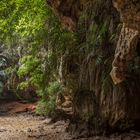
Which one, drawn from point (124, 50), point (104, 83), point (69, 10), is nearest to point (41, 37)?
point (69, 10)

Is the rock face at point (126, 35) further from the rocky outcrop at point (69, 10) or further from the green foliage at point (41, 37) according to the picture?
the green foliage at point (41, 37)

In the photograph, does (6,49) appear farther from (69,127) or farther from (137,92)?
(137,92)

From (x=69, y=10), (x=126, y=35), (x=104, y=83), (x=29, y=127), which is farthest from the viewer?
(x=29, y=127)

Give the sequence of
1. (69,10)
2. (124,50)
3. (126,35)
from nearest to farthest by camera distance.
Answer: (126,35) → (124,50) → (69,10)

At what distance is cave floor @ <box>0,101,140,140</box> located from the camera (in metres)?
11.9

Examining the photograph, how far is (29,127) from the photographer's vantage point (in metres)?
15.6

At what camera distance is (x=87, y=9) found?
1216cm

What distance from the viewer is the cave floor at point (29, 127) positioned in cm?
1192

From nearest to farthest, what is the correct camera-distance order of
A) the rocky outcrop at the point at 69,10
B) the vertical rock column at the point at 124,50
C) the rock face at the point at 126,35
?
the rock face at the point at 126,35 < the vertical rock column at the point at 124,50 < the rocky outcrop at the point at 69,10

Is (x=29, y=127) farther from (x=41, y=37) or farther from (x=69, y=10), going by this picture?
(x=69, y=10)

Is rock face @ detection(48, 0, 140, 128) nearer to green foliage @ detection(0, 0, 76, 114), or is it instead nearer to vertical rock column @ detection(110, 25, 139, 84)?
vertical rock column @ detection(110, 25, 139, 84)

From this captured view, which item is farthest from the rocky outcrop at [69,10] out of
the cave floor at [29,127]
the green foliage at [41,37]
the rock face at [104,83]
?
the cave floor at [29,127]

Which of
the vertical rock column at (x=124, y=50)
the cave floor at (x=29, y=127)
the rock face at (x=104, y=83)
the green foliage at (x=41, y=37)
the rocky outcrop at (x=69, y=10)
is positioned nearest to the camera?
the vertical rock column at (x=124, y=50)

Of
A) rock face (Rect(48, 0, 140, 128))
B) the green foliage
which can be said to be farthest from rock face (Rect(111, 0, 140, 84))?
the green foliage
